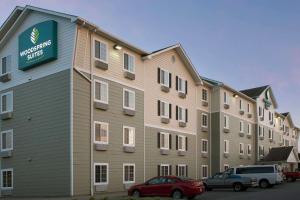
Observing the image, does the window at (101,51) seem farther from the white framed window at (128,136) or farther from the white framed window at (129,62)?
the white framed window at (128,136)

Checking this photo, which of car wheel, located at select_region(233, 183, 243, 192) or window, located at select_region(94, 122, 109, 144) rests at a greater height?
window, located at select_region(94, 122, 109, 144)

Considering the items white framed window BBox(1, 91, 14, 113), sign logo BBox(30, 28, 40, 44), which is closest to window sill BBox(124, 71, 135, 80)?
sign logo BBox(30, 28, 40, 44)

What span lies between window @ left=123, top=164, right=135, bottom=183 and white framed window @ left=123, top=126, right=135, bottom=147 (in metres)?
1.70

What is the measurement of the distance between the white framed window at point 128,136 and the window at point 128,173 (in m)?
1.70

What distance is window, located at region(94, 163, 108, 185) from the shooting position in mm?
29766

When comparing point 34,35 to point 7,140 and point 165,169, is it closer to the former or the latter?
point 7,140

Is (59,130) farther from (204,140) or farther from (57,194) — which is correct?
(204,140)

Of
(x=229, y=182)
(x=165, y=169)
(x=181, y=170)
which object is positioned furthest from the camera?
(x=181, y=170)

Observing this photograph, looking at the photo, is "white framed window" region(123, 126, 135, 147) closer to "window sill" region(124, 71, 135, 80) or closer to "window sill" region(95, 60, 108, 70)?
"window sill" region(124, 71, 135, 80)

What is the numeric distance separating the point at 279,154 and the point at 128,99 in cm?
3676

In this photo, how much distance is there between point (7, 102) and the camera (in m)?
33.9

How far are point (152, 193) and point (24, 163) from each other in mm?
10606

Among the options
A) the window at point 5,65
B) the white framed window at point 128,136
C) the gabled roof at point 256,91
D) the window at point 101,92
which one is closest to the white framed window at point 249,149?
the gabled roof at point 256,91

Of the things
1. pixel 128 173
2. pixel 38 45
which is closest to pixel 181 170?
pixel 128 173
